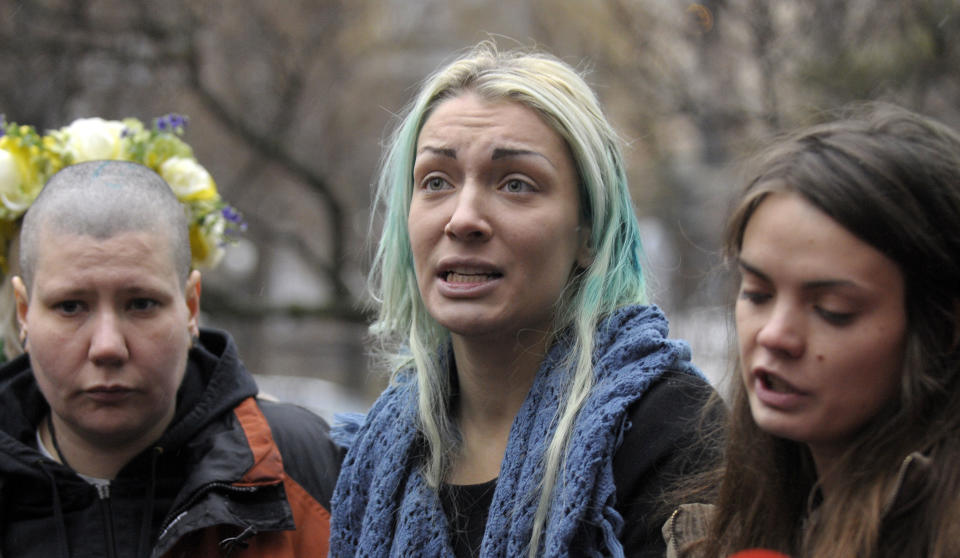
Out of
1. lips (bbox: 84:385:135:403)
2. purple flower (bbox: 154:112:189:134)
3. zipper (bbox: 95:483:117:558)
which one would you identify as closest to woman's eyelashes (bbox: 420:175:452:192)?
lips (bbox: 84:385:135:403)

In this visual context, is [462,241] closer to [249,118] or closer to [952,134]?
[952,134]

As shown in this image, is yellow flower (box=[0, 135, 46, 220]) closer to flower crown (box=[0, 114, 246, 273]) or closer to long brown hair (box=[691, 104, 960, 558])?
flower crown (box=[0, 114, 246, 273])

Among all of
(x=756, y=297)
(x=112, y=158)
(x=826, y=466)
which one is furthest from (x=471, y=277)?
(x=112, y=158)

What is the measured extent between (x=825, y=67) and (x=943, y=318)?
5474 millimetres

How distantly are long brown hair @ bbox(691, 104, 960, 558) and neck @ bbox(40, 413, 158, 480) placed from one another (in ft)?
6.11

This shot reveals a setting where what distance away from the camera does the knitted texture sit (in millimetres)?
2213

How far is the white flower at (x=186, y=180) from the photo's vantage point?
11.4 feet

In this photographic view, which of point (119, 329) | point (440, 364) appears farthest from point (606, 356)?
point (119, 329)

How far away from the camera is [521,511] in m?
2.29

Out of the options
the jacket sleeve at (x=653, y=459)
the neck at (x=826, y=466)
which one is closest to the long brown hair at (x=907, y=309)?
the neck at (x=826, y=466)

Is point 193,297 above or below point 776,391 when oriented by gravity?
above

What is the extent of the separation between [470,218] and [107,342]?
41.5 inches

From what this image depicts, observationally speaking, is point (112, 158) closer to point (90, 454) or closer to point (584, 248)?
point (90, 454)

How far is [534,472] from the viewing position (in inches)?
91.5
